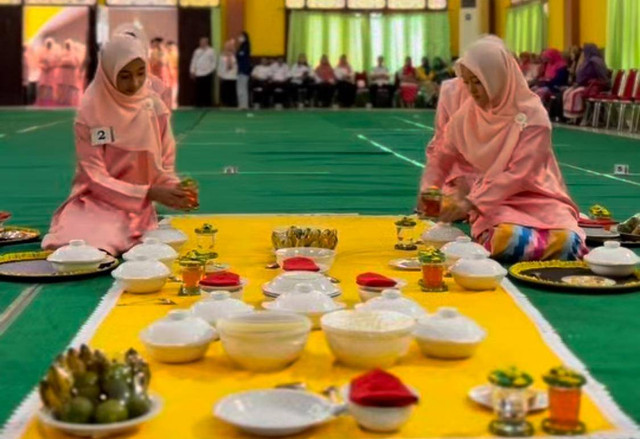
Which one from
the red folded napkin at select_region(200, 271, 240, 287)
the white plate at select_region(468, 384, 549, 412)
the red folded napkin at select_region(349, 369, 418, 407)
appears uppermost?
the red folded napkin at select_region(200, 271, 240, 287)

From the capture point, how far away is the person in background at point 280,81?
64.3 ft

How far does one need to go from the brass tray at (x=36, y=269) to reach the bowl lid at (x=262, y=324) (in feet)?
3.84

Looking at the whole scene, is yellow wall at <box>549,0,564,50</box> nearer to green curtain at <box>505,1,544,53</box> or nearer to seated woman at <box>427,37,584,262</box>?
green curtain at <box>505,1,544,53</box>

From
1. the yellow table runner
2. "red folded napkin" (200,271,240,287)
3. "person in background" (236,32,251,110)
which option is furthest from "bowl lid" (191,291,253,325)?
"person in background" (236,32,251,110)

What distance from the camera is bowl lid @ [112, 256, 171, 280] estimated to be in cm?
306

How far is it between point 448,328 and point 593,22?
13852mm

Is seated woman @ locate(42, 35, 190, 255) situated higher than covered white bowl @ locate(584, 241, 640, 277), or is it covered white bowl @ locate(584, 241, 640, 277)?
seated woman @ locate(42, 35, 190, 255)

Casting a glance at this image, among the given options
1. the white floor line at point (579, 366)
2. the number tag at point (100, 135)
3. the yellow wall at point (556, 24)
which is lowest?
the white floor line at point (579, 366)

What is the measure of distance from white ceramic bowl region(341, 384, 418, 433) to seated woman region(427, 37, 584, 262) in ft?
5.89

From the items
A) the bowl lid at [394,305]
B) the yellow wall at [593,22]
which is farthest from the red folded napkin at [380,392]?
the yellow wall at [593,22]

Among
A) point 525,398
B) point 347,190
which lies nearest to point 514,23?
point 347,190

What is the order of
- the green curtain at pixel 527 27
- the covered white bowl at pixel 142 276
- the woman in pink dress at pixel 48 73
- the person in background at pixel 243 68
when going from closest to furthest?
the covered white bowl at pixel 142 276 < the green curtain at pixel 527 27 < the person in background at pixel 243 68 < the woman in pink dress at pixel 48 73

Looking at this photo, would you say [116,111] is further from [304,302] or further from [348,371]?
[348,371]

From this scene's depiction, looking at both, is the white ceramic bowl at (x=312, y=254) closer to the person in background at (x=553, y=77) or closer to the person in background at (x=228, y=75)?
the person in background at (x=553, y=77)
